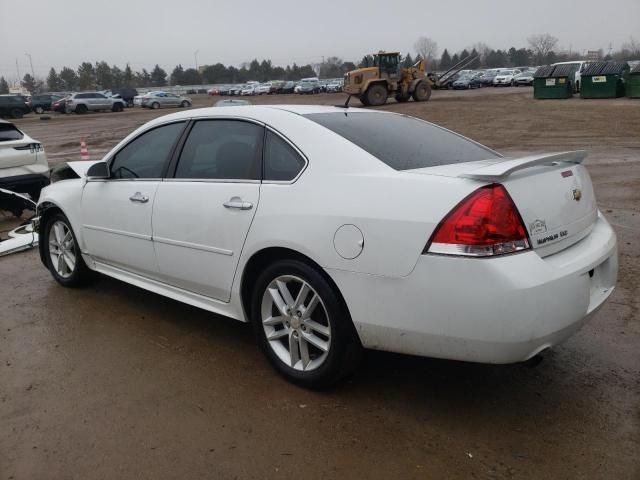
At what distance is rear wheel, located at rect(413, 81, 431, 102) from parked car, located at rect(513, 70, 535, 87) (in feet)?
66.8

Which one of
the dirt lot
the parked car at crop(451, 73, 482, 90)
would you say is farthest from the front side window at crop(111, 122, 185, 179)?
the parked car at crop(451, 73, 482, 90)

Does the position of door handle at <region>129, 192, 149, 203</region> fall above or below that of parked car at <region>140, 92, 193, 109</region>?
above

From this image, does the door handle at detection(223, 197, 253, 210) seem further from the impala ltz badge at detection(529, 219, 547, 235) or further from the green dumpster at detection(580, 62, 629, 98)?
the green dumpster at detection(580, 62, 629, 98)

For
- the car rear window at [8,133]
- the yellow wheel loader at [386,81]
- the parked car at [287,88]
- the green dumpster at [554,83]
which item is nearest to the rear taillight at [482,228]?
the car rear window at [8,133]

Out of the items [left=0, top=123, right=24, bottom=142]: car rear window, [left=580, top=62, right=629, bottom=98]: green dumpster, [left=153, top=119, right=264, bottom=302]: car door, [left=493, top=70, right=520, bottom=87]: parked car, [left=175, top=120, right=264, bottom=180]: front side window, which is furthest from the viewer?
[left=493, top=70, right=520, bottom=87]: parked car

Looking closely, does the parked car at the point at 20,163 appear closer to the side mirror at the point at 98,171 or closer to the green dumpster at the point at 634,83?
the side mirror at the point at 98,171

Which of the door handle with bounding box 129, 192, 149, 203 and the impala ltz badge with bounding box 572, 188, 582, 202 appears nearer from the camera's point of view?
the impala ltz badge with bounding box 572, 188, 582, 202

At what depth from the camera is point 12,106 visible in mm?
40344

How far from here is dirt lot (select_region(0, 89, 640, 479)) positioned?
8.48 feet

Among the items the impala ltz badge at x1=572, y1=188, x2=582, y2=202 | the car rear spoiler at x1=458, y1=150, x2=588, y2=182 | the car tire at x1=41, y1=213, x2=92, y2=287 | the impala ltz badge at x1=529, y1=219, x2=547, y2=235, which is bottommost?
the car tire at x1=41, y1=213, x2=92, y2=287

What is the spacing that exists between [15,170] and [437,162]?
Result: 23.5 ft

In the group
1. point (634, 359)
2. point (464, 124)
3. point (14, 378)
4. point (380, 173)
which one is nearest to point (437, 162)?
point (380, 173)

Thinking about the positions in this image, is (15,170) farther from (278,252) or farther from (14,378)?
(278,252)

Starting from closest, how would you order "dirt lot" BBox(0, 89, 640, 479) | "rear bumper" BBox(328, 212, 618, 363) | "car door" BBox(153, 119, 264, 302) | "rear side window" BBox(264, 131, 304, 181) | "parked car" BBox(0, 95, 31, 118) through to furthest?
"rear bumper" BBox(328, 212, 618, 363)
"dirt lot" BBox(0, 89, 640, 479)
"rear side window" BBox(264, 131, 304, 181)
"car door" BBox(153, 119, 264, 302)
"parked car" BBox(0, 95, 31, 118)
